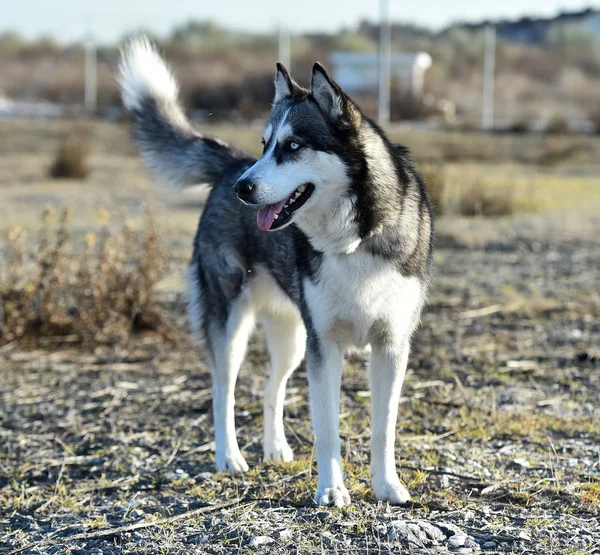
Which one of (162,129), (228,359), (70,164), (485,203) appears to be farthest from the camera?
(70,164)

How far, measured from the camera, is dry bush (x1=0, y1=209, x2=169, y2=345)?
6.91 m

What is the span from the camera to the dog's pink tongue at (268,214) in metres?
3.88

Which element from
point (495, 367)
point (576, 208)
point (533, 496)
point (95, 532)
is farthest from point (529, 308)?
point (576, 208)

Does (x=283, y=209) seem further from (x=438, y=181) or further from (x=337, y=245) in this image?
(x=438, y=181)

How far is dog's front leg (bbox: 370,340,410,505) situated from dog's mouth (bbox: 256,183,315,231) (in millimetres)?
723

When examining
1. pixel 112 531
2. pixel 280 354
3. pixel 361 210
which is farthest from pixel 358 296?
pixel 112 531

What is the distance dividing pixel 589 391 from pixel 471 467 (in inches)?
60.0

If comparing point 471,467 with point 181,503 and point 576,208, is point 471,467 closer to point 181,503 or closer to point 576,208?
point 181,503

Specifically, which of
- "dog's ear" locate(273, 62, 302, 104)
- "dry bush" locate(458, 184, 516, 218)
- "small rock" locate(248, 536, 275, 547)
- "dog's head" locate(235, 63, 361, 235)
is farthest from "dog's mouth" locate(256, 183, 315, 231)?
"dry bush" locate(458, 184, 516, 218)

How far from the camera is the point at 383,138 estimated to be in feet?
13.7

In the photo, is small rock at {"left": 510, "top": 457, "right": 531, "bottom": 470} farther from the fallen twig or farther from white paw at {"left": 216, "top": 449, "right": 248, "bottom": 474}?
the fallen twig

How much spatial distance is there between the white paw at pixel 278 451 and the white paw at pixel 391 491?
2.44 ft

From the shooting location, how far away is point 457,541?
3.68m

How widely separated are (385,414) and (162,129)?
89.1 inches
